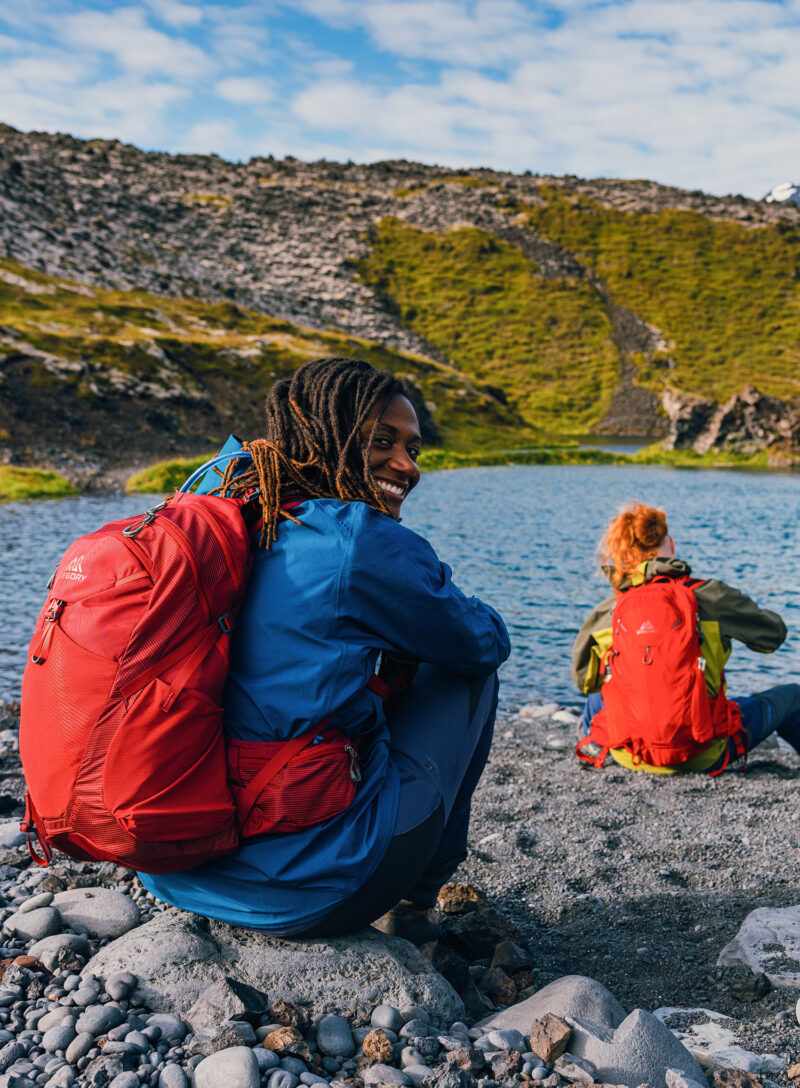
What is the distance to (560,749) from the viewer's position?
28.9ft

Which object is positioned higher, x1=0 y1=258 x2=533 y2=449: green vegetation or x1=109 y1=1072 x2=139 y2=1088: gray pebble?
x1=0 y1=258 x2=533 y2=449: green vegetation

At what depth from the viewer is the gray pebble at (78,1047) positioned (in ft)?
9.64

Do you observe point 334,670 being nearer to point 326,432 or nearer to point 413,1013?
point 326,432

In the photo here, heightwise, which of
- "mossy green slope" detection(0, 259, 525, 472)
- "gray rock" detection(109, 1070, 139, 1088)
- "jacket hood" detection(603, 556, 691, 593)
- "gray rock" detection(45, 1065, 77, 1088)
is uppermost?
"mossy green slope" detection(0, 259, 525, 472)

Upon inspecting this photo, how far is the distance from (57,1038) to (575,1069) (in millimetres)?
1869

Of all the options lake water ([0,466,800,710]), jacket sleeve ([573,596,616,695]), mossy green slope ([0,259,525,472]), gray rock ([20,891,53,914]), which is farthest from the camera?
mossy green slope ([0,259,525,472])

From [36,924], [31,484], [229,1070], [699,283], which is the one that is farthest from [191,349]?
[699,283]

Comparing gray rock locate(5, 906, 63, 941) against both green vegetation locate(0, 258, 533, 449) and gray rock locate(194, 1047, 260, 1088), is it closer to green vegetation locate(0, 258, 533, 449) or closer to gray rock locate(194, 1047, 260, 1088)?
gray rock locate(194, 1047, 260, 1088)

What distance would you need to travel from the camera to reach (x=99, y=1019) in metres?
3.11

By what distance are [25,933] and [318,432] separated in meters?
2.76


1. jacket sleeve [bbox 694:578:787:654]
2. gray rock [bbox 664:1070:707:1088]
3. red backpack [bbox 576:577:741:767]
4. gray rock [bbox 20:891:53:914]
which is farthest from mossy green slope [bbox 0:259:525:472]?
gray rock [bbox 664:1070:707:1088]

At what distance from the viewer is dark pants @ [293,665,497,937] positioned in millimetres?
3471

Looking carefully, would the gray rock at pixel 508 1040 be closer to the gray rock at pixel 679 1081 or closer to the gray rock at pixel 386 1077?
the gray rock at pixel 386 1077

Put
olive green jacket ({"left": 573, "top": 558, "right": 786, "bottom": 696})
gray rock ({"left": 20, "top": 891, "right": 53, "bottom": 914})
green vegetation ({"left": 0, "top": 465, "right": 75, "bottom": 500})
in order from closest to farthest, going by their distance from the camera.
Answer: gray rock ({"left": 20, "top": 891, "right": 53, "bottom": 914})
olive green jacket ({"left": 573, "top": 558, "right": 786, "bottom": 696})
green vegetation ({"left": 0, "top": 465, "right": 75, "bottom": 500})
